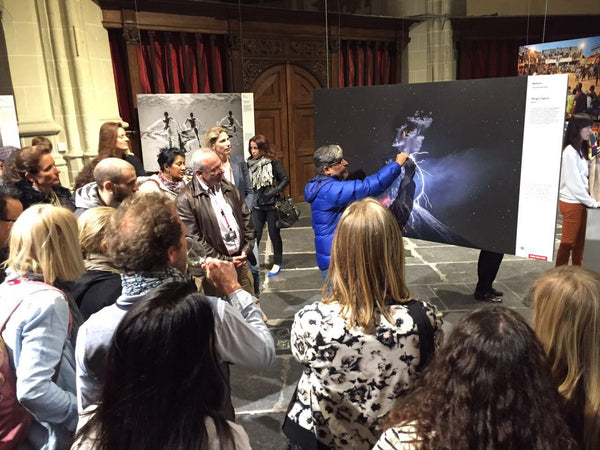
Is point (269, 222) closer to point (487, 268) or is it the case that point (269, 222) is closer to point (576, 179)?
point (487, 268)

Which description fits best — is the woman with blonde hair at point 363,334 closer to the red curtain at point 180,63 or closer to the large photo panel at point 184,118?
the large photo panel at point 184,118

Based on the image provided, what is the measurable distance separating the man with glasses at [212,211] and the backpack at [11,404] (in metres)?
1.58

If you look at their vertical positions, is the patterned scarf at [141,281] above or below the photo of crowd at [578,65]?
below

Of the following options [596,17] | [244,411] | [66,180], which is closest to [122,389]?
[244,411]

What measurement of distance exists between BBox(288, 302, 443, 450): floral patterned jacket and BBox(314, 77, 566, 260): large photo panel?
158cm

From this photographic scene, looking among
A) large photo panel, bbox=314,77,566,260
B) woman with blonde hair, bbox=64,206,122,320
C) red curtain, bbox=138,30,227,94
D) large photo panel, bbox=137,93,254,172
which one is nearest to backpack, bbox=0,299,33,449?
woman with blonde hair, bbox=64,206,122,320

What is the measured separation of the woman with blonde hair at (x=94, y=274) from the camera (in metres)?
2.01

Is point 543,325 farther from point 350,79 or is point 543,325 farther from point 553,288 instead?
point 350,79

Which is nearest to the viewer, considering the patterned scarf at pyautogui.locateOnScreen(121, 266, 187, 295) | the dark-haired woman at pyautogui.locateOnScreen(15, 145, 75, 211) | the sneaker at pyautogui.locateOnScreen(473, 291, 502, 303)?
the patterned scarf at pyautogui.locateOnScreen(121, 266, 187, 295)

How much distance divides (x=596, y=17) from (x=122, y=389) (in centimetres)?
1134

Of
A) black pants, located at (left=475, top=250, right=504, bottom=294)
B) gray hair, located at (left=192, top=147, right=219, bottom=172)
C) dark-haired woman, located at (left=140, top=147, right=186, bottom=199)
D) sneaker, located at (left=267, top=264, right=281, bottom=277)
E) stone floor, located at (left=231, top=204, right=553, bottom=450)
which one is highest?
gray hair, located at (left=192, top=147, right=219, bottom=172)

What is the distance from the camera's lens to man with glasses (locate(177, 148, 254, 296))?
3348 millimetres

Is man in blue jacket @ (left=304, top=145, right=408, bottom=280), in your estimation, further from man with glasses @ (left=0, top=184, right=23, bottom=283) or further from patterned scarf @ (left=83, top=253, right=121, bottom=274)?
man with glasses @ (left=0, top=184, right=23, bottom=283)

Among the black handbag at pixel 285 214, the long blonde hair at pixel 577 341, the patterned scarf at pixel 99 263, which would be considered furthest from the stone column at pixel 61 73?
the long blonde hair at pixel 577 341
